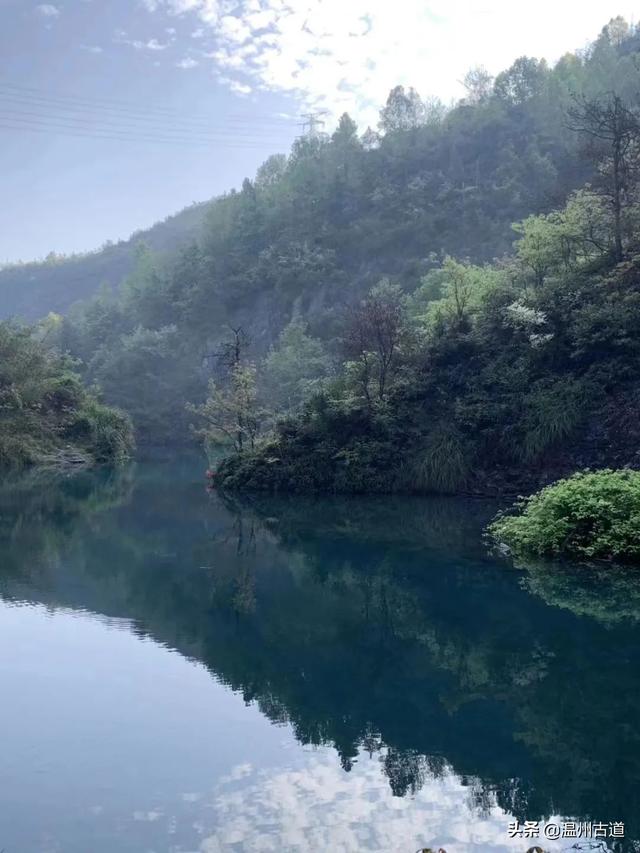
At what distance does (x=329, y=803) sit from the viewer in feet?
15.9

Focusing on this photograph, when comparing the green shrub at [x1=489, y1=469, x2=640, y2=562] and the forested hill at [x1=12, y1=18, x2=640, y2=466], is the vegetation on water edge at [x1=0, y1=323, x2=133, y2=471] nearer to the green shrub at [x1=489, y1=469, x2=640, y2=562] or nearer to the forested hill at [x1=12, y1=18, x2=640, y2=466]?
the forested hill at [x1=12, y1=18, x2=640, y2=466]

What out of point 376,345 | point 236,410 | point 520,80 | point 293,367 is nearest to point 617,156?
point 376,345

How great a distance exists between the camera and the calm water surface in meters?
4.64

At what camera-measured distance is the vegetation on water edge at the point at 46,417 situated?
3130 centimetres

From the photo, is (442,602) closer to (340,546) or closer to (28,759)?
(340,546)

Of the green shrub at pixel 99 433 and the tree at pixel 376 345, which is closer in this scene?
the tree at pixel 376 345

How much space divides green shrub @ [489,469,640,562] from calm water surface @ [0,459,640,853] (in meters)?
0.64

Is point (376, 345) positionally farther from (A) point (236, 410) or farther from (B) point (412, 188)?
(B) point (412, 188)

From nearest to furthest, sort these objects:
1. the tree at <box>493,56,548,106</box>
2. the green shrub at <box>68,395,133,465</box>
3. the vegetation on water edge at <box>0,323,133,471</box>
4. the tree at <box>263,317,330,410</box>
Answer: the vegetation on water edge at <box>0,323,133,471</box>, the green shrub at <box>68,395,133,465</box>, the tree at <box>263,317,330,410</box>, the tree at <box>493,56,548,106</box>

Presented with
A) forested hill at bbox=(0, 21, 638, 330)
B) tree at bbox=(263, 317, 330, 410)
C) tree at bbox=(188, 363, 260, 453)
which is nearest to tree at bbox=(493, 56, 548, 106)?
forested hill at bbox=(0, 21, 638, 330)

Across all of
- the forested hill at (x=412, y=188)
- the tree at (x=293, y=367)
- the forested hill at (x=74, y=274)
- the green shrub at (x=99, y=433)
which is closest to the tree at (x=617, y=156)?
the tree at (x=293, y=367)

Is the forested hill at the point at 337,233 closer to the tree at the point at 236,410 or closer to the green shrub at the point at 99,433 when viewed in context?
the green shrub at the point at 99,433

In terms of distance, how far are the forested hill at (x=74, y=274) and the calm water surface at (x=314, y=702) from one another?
10179 centimetres

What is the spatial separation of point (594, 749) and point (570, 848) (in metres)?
1.33
